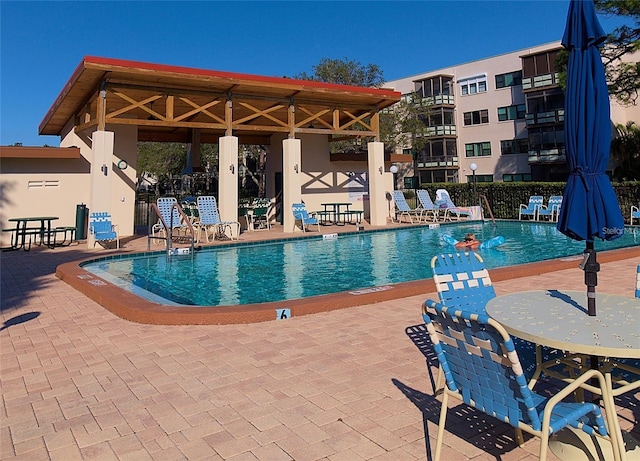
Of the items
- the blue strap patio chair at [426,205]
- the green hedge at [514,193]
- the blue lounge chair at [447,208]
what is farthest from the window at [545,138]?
the blue strap patio chair at [426,205]

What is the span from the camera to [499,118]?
128 feet

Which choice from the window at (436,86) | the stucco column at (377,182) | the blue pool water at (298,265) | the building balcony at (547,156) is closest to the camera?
the blue pool water at (298,265)

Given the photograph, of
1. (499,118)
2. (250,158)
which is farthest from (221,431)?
(499,118)

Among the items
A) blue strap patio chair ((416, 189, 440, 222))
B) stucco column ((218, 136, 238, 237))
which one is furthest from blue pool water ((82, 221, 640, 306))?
blue strap patio chair ((416, 189, 440, 222))

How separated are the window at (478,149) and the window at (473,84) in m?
4.90

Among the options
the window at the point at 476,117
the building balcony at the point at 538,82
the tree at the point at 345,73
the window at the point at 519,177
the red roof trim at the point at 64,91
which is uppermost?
the tree at the point at 345,73

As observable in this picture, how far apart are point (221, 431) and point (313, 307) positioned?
2670mm

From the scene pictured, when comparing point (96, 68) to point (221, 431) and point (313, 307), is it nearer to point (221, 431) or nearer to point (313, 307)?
point (313, 307)

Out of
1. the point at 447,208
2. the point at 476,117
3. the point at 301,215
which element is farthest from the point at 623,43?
the point at 476,117

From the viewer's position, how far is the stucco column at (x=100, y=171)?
11.8m

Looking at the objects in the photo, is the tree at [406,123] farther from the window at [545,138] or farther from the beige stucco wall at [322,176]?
the beige stucco wall at [322,176]

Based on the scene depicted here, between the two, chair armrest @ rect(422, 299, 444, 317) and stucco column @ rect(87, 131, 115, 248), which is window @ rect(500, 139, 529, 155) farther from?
chair armrest @ rect(422, 299, 444, 317)

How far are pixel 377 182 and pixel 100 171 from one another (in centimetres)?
964

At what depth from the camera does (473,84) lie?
41.0 m
